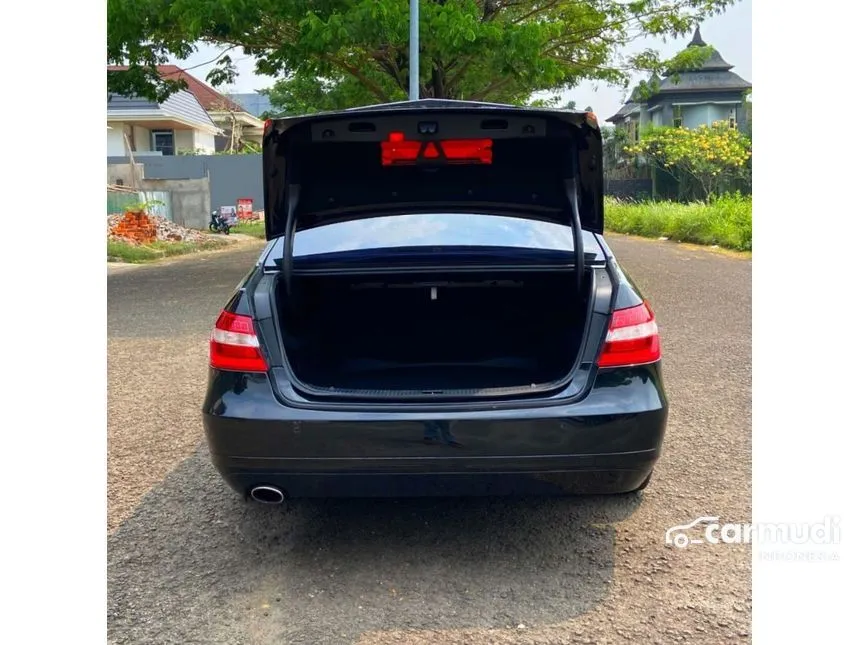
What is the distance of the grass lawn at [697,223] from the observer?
621 inches

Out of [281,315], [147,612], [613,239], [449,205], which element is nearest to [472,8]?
[449,205]

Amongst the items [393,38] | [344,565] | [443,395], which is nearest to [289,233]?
[443,395]

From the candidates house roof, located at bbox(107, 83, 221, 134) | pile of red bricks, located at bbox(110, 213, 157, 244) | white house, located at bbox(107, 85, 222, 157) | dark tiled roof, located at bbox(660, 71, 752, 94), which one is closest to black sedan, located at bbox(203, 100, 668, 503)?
pile of red bricks, located at bbox(110, 213, 157, 244)

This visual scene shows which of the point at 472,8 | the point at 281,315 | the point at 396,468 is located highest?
the point at 472,8

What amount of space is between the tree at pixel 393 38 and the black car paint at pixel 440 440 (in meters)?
7.45

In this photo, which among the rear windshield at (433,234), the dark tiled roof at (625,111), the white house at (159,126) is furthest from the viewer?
the dark tiled roof at (625,111)

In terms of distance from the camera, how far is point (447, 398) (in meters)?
2.75

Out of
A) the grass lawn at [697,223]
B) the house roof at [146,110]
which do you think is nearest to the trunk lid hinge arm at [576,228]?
the grass lawn at [697,223]

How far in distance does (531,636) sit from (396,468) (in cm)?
69

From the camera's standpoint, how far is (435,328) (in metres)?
4.07

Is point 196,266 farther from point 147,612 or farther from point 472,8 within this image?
point 147,612

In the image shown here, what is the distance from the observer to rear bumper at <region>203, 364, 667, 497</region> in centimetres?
267

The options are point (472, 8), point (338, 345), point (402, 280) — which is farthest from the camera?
point (472, 8)
